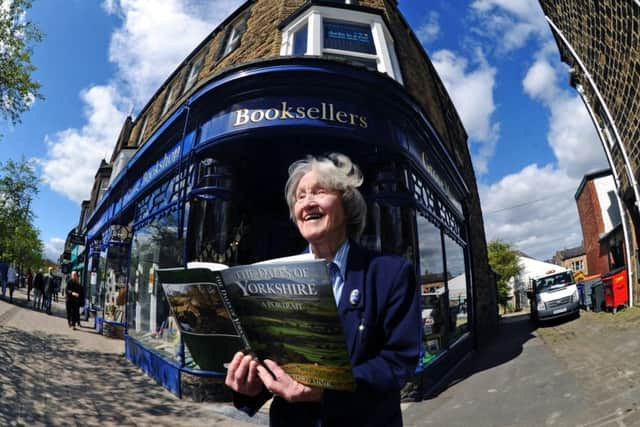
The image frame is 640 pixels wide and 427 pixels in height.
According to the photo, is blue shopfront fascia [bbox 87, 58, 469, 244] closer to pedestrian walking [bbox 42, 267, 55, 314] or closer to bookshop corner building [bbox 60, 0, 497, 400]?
bookshop corner building [bbox 60, 0, 497, 400]

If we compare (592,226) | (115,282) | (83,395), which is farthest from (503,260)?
(83,395)

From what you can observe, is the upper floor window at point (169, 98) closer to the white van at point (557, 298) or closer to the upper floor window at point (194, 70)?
the upper floor window at point (194, 70)

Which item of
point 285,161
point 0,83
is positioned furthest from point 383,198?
point 0,83

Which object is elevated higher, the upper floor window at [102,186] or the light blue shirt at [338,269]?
the upper floor window at [102,186]

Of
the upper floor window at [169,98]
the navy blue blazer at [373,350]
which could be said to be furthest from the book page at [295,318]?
the upper floor window at [169,98]

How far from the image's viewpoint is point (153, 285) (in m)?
6.96

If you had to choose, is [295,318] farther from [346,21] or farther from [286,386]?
[346,21]

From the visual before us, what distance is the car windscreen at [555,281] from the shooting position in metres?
14.2

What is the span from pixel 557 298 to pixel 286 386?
51.7ft

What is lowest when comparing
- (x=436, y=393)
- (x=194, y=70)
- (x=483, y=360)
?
(x=483, y=360)

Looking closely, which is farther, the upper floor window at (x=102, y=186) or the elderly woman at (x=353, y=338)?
the upper floor window at (x=102, y=186)

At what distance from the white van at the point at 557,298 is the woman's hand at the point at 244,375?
1551 centimetres

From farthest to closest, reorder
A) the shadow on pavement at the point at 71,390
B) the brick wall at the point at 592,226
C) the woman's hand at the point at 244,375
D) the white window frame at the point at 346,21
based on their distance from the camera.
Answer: the brick wall at the point at 592,226 → the white window frame at the point at 346,21 → the shadow on pavement at the point at 71,390 → the woman's hand at the point at 244,375

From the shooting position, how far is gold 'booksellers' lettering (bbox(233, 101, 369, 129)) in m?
5.21
